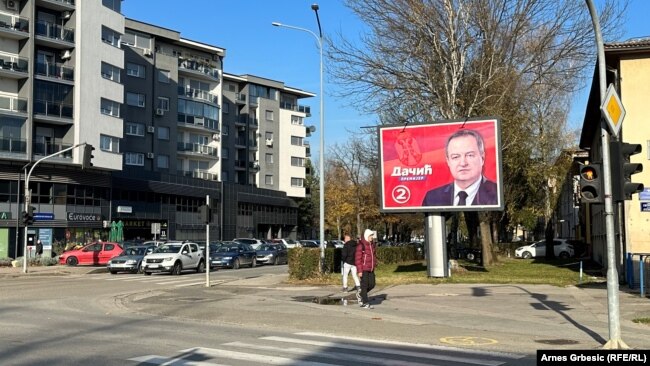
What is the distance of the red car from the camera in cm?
3912

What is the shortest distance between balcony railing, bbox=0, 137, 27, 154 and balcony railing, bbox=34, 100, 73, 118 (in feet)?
8.81

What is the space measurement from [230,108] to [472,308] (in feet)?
236

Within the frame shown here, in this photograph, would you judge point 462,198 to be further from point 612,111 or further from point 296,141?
point 296,141

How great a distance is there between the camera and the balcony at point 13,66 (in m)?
45.9

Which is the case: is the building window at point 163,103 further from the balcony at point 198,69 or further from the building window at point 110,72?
the building window at point 110,72

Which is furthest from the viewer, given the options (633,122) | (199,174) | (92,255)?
(199,174)

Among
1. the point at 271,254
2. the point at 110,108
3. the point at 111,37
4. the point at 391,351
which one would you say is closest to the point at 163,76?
the point at 111,37

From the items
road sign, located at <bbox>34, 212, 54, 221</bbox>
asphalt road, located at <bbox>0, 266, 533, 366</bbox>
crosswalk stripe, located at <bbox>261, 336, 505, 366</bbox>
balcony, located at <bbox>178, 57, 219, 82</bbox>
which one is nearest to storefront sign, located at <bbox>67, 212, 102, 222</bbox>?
road sign, located at <bbox>34, 212, 54, 221</bbox>

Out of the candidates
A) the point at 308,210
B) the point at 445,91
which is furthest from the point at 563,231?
the point at 445,91

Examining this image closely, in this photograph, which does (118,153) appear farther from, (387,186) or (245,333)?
(245,333)

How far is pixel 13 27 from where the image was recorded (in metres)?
46.6

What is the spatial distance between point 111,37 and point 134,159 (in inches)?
573

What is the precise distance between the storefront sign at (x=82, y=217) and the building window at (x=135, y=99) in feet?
52.5

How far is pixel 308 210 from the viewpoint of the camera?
98812mm
